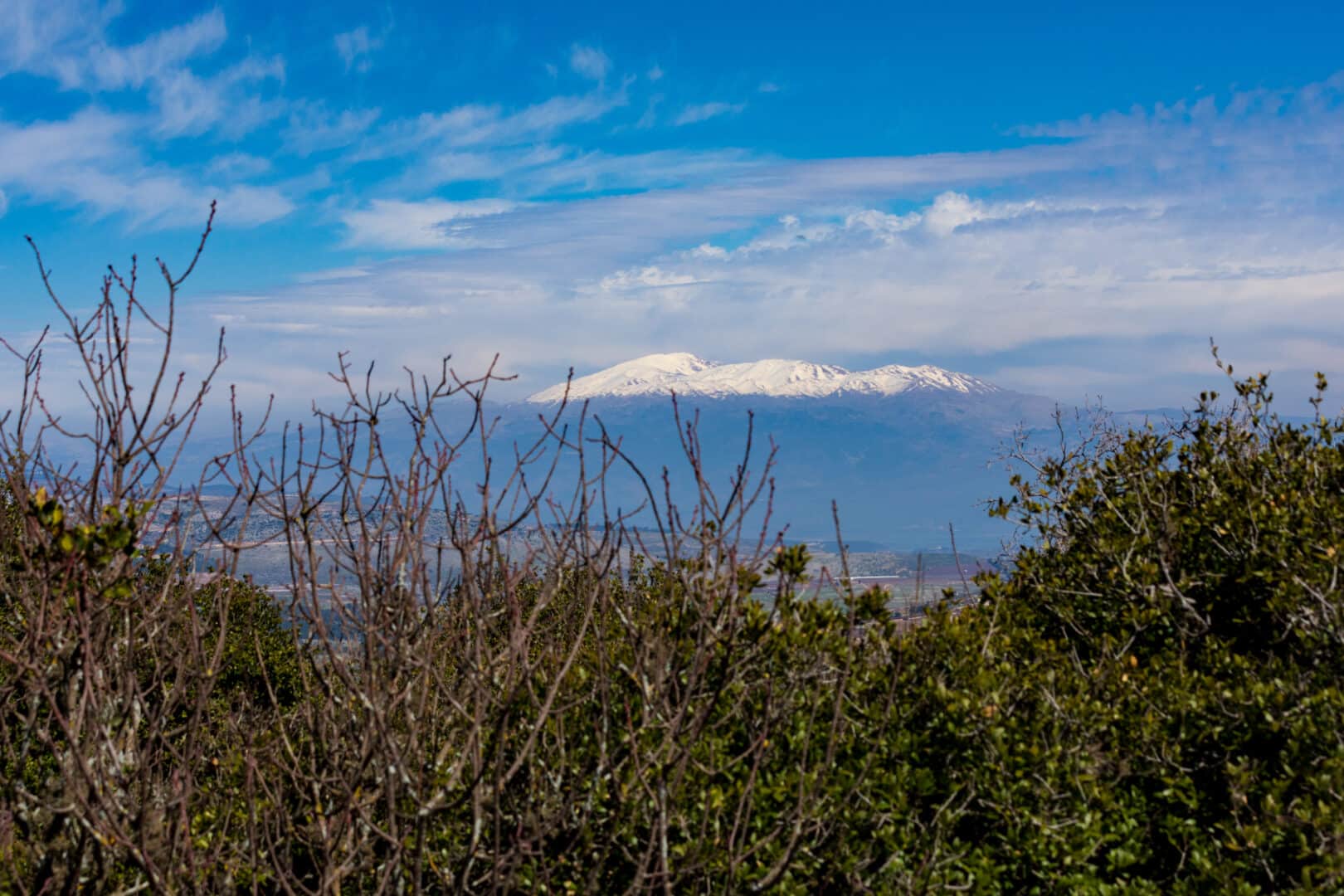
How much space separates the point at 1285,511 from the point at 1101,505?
73.3 inches

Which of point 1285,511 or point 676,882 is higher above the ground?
point 1285,511

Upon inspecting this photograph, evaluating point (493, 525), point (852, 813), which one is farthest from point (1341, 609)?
point (493, 525)

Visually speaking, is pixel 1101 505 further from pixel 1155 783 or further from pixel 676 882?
pixel 676 882

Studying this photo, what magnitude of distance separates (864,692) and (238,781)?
161 inches

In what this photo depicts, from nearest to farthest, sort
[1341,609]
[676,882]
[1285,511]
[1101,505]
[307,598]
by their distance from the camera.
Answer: [676,882] < [307,598] < [1341,609] < [1285,511] < [1101,505]

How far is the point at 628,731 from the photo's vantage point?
5.08 metres

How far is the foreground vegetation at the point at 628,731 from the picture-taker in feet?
15.6

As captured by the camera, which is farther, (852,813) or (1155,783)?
(1155,783)

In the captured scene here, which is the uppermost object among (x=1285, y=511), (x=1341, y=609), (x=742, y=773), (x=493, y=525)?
(x=493, y=525)

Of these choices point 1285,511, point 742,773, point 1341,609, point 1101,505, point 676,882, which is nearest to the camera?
point 676,882

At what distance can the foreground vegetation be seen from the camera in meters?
4.76

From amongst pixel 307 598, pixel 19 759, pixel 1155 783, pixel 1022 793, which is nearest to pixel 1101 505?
pixel 1155 783

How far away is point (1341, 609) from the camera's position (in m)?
6.16

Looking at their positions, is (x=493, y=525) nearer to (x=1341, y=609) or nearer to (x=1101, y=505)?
(x=1341, y=609)
